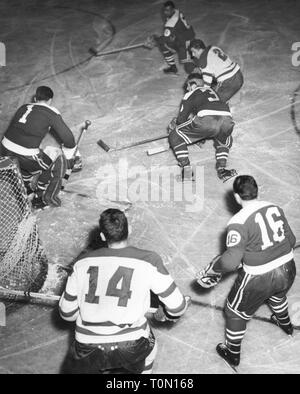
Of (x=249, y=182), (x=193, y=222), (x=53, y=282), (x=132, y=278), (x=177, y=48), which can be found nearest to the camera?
(x=132, y=278)

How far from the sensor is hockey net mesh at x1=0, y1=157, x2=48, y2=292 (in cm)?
451

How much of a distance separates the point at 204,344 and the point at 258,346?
473 mm

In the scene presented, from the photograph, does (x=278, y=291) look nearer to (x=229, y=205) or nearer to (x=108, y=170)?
(x=229, y=205)

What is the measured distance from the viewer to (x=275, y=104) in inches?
293

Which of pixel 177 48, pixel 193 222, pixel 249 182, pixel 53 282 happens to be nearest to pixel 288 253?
pixel 249 182

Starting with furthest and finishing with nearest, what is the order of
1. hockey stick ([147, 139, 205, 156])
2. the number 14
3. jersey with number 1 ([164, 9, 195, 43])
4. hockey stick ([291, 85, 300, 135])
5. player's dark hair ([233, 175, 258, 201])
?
jersey with number 1 ([164, 9, 195, 43]) < hockey stick ([291, 85, 300, 135]) < hockey stick ([147, 139, 205, 156]) < player's dark hair ([233, 175, 258, 201]) < the number 14

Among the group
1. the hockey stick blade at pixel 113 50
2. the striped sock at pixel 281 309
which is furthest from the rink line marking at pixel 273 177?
the hockey stick blade at pixel 113 50

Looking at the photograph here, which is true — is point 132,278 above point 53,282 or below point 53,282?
above

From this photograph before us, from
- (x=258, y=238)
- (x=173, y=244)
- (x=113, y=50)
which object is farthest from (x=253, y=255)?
(x=113, y=50)

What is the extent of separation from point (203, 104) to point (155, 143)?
1.12 m

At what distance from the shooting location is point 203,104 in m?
5.95

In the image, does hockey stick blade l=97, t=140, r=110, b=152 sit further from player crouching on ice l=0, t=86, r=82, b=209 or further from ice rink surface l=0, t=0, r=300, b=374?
player crouching on ice l=0, t=86, r=82, b=209

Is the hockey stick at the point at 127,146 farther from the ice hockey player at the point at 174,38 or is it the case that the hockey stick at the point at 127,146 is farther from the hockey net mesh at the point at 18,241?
Result: the ice hockey player at the point at 174,38

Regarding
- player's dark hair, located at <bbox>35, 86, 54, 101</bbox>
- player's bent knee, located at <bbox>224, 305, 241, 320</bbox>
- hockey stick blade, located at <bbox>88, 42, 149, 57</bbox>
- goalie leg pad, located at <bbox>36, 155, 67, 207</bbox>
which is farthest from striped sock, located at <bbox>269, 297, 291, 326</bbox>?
hockey stick blade, located at <bbox>88, 42, 149, 57</bbox>
